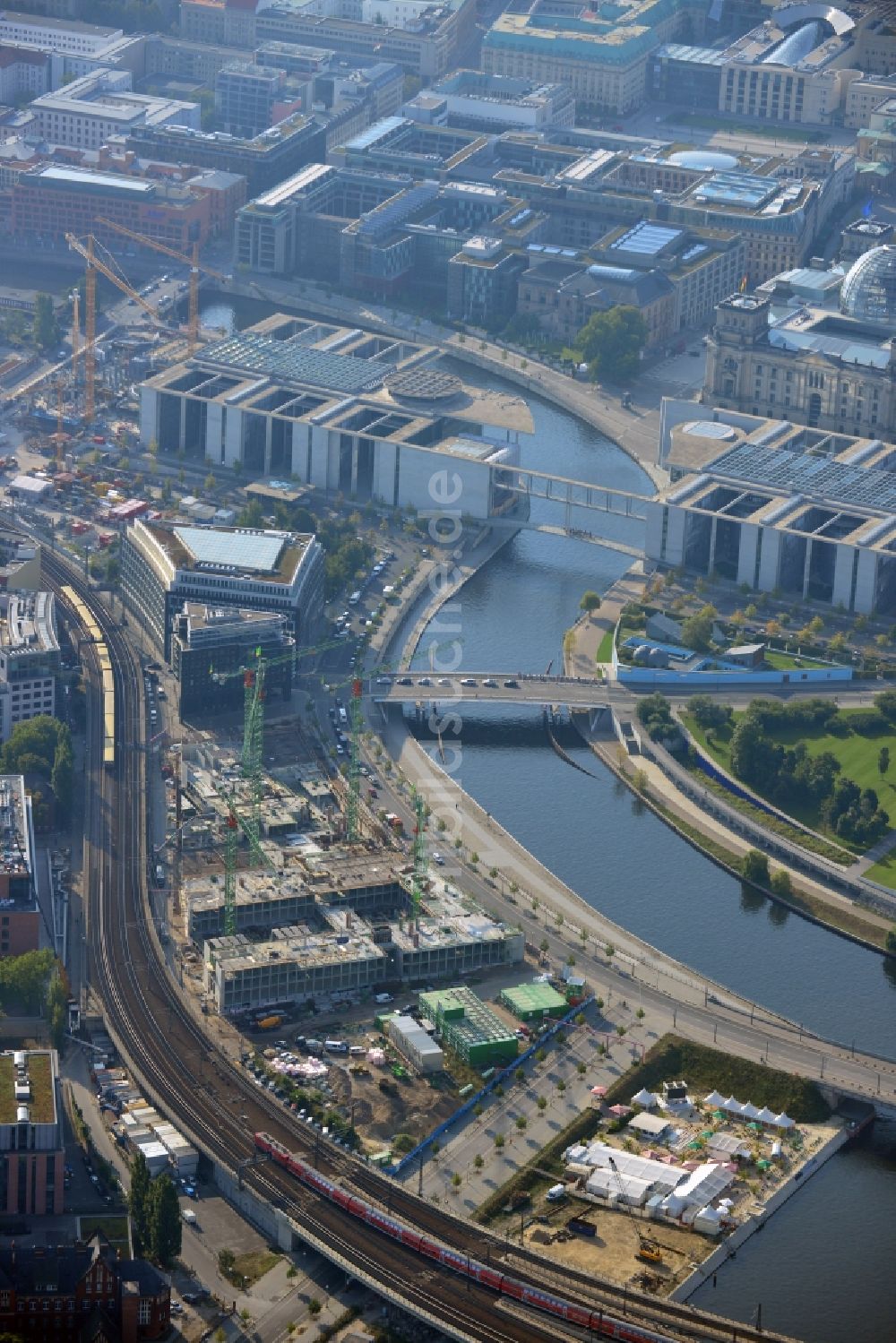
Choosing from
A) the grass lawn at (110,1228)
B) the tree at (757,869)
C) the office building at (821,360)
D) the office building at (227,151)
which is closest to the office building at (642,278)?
the office building at (821,360)

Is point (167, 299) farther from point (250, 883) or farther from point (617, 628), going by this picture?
point (250, 883)

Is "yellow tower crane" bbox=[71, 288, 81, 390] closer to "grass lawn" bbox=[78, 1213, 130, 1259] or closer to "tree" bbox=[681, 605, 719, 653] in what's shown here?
"tree" bbox=[681, 605, 719, 653]

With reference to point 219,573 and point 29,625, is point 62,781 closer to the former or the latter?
point 29,625

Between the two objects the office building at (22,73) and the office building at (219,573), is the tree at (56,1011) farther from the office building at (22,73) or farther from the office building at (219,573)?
the office building at (22,73)

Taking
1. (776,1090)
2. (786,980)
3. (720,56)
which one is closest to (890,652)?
(786,980)

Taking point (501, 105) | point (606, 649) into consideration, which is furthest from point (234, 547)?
point (501, 105)
